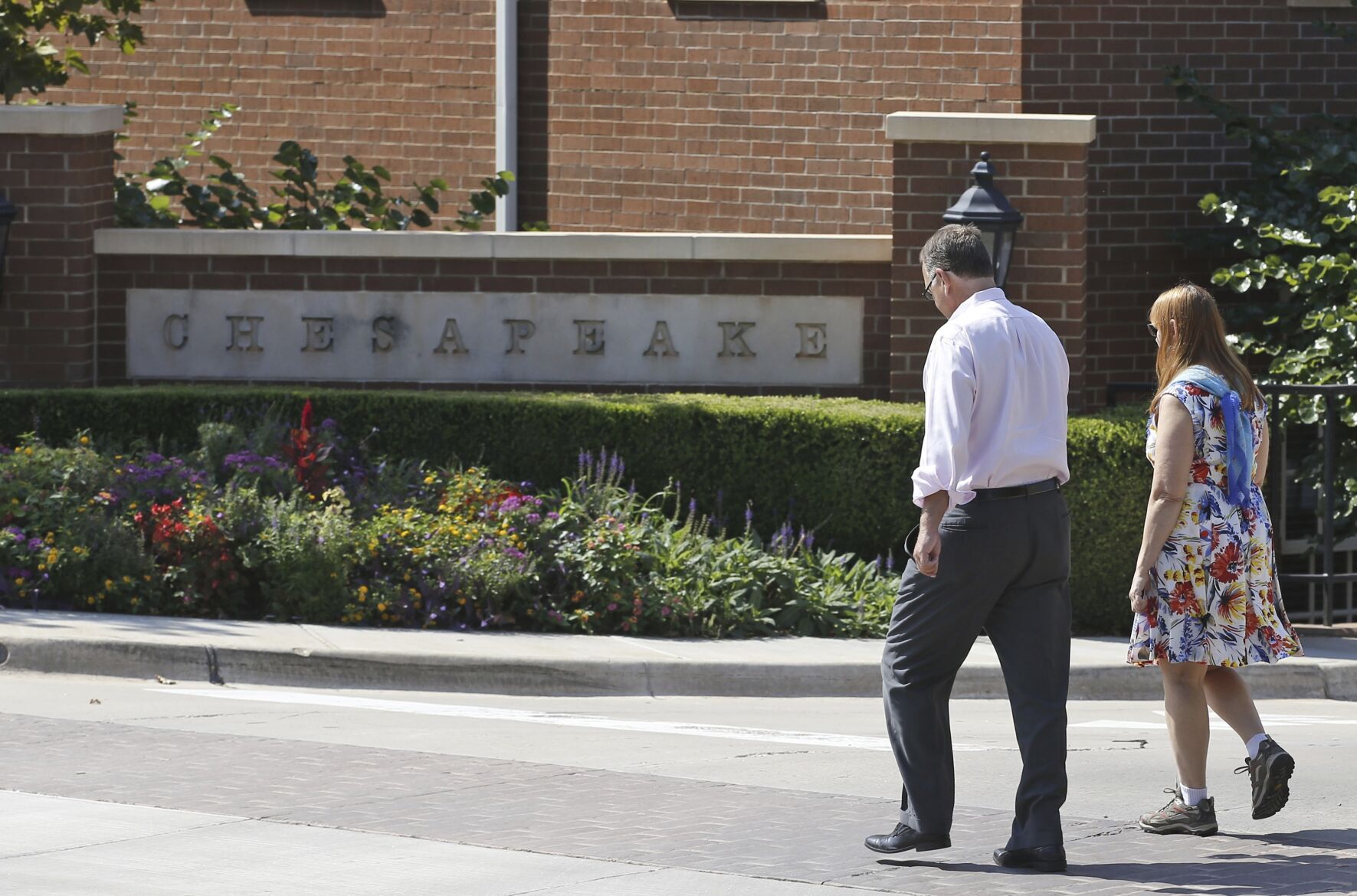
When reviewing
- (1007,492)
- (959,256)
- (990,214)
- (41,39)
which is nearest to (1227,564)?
(1007,492)

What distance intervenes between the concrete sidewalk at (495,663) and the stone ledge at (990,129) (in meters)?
3.12

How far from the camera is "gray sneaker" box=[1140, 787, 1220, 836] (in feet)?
20.0

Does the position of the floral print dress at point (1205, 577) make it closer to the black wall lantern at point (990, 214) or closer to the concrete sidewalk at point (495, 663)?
the concrete sidewalk at point (495, 663)

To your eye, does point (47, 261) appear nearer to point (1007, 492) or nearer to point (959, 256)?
point (959, 256)

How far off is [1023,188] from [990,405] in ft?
19.6

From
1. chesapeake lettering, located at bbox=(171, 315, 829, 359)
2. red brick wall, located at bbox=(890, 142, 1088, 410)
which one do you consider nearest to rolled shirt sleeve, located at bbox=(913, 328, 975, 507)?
red brick wall, located at bbox=(890, 142, 1088, 410)

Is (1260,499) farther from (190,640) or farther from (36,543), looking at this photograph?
(36,543)

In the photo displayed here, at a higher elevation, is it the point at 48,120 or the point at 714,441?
the point at 48,120

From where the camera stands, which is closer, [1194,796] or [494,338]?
[1194,796]

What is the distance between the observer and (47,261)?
12.2m

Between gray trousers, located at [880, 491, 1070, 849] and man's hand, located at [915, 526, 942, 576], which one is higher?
man's hand, located at [915, 526, 942, 576]

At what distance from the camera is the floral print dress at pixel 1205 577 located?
611cm

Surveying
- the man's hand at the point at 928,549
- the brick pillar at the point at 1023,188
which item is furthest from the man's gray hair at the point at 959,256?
the brick pillar at the point at 1023,188

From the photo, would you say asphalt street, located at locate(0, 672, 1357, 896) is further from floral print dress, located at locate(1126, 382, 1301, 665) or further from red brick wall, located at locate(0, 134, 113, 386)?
red brick wall, located at locate(0, 134, 113, 386)
